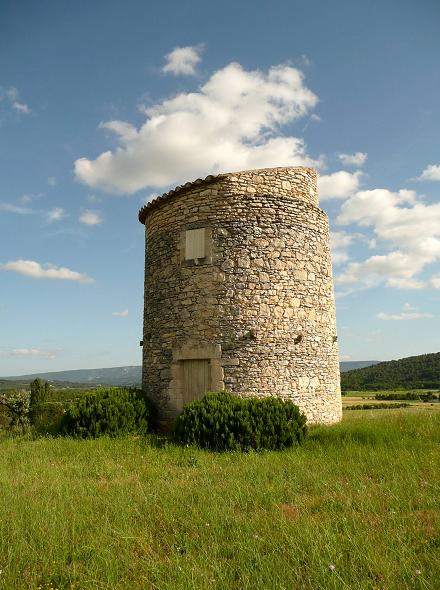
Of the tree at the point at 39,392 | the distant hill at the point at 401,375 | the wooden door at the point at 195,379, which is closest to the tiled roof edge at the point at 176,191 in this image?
the wooden door at the point at 195,379

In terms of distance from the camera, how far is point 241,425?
8.12m

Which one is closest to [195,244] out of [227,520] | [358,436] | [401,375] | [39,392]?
[358,436]

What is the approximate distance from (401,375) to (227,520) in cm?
5465

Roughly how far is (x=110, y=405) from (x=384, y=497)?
21.9 feet

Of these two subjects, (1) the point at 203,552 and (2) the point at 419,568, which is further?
(1) the point at 203,552

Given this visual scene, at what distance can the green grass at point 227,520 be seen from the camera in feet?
11.0

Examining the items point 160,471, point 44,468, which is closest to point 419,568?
point 160,471

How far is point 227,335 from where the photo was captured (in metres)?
10.1

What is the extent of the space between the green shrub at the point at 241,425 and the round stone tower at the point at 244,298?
51.7 inches

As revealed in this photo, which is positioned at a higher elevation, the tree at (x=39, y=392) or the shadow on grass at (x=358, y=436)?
the shadow on grass at (x=358, y=436)

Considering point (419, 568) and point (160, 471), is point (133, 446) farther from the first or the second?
point (419, 568)

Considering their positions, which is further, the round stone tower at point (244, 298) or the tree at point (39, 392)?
the tree at point (39, 392)

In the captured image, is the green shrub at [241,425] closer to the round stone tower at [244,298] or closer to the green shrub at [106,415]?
the round stone tower at [244,298]

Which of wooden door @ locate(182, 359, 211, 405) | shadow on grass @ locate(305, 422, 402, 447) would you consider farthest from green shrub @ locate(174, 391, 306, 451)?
wooden door @ locate(182, 359, 211, 405)
